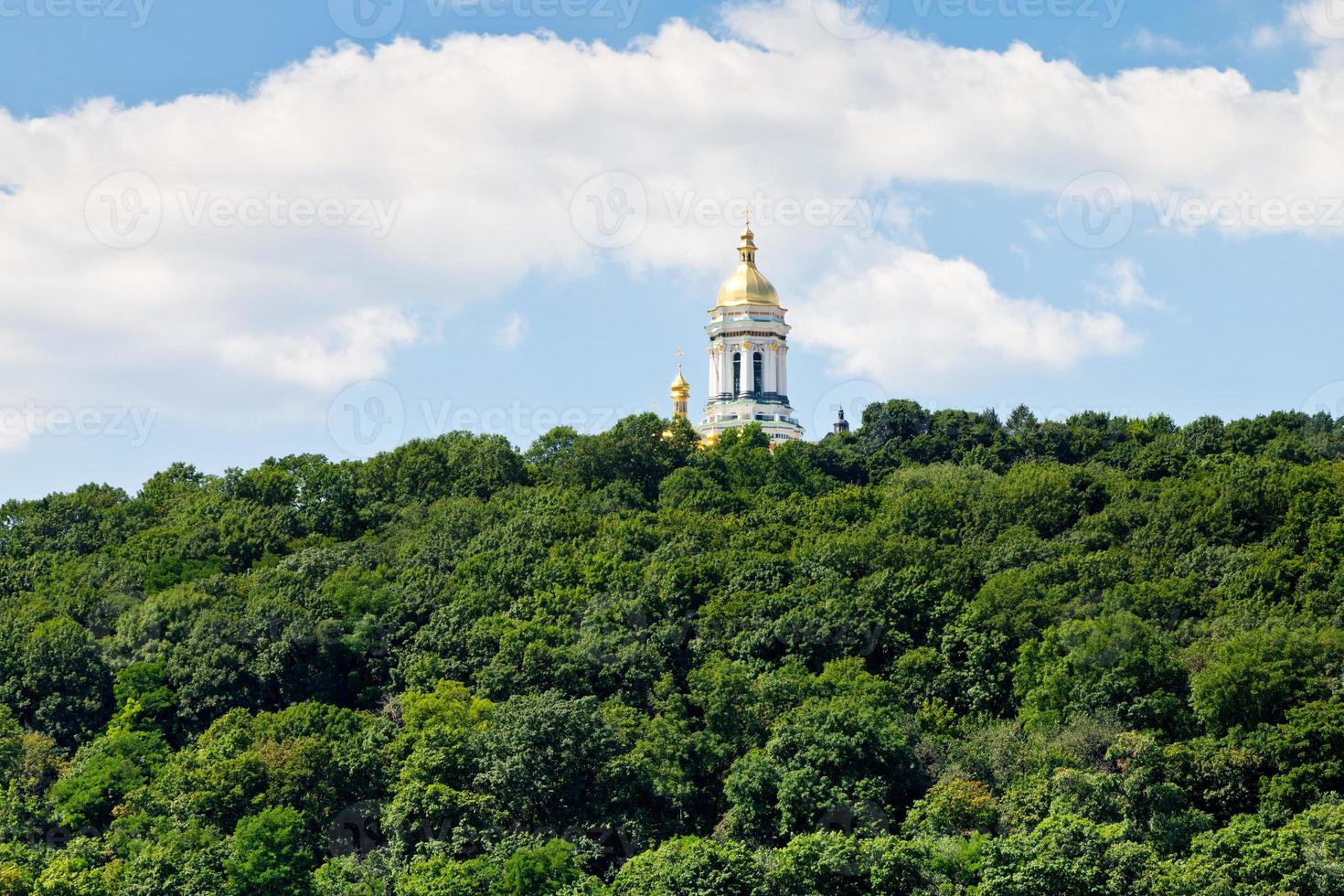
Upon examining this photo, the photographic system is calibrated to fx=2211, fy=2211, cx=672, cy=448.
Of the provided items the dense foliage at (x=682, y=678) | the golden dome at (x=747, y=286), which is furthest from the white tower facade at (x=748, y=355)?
the dense foliage at (x=682, y=678)

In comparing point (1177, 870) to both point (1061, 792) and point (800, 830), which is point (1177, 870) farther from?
point (800, 830)

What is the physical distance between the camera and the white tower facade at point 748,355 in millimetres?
108312

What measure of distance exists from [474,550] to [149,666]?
12262 mm

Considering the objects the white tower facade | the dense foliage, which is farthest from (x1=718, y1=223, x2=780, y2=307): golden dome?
the dense foliage

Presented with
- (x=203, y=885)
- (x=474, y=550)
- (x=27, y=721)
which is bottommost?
(x=203, y=885)

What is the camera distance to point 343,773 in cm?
6106

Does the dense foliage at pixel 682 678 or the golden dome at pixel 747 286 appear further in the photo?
the golden dome at pixel 747 286

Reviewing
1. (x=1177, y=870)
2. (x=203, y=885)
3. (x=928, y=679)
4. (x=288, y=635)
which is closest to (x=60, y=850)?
(x=203, y=885)

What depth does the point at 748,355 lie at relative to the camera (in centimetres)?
10875

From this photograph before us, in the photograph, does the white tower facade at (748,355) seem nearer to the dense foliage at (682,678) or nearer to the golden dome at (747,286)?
the golden dome at (747,286)

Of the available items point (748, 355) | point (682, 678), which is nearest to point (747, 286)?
point (748, 355)

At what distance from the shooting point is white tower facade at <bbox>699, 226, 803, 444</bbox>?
108 meters

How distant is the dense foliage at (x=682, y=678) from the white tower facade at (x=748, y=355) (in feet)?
71.3

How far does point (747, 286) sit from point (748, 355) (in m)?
3.49
